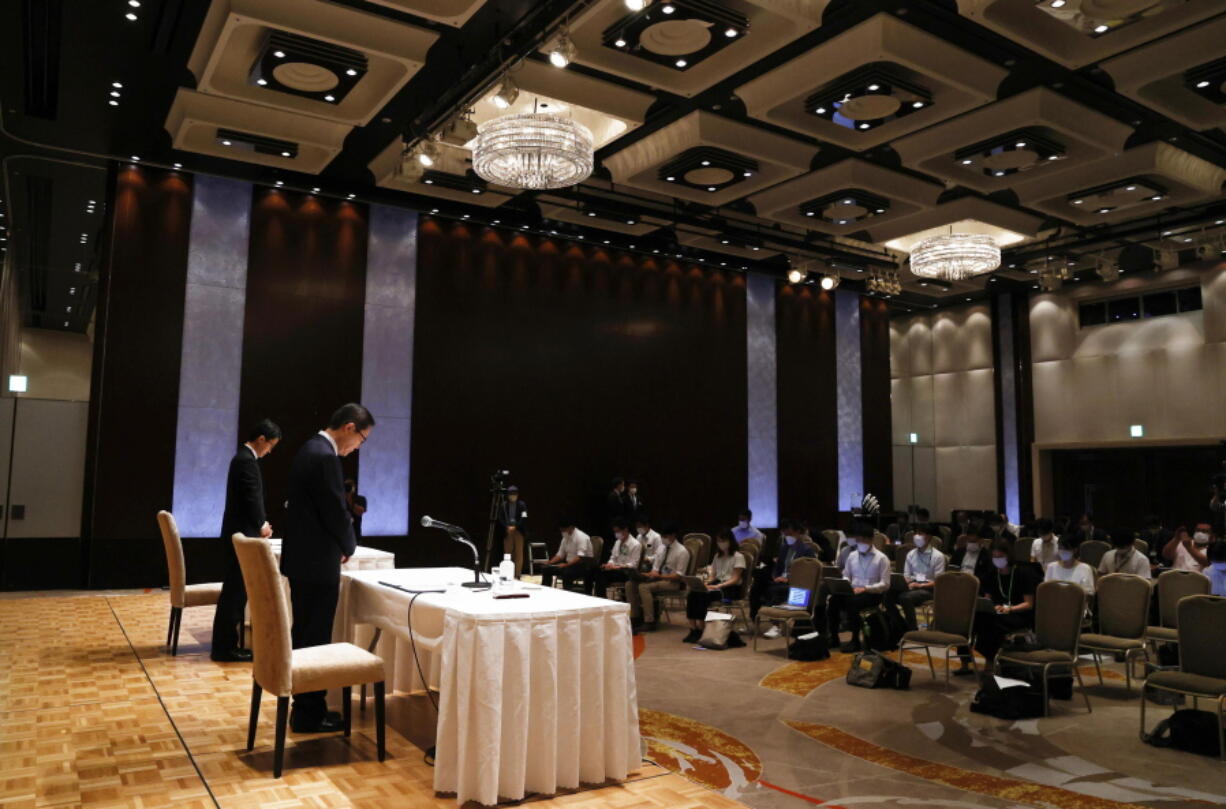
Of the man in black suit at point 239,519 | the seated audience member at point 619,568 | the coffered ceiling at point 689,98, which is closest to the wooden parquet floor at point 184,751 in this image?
the man in black suit at point 239,519

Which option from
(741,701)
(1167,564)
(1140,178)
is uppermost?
(1140,178)

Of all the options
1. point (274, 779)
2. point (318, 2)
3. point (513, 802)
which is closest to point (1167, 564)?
point (513, 802)

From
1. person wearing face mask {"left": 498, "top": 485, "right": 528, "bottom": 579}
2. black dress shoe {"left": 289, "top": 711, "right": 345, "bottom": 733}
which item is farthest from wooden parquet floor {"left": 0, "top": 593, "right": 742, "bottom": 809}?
person wearing face mask {"left": 498, "top": 485, "right": 528, "bottom": 579}

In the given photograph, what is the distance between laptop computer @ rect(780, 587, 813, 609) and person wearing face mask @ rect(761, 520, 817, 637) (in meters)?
0.24

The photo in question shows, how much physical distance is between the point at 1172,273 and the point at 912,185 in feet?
25.8

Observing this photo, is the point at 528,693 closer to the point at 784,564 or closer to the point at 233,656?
the point at 233,656

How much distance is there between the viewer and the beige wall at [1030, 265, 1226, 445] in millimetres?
14961

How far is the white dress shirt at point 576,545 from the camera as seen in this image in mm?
9648

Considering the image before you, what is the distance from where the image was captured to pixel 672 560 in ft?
30.3

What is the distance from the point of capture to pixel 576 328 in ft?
44.3

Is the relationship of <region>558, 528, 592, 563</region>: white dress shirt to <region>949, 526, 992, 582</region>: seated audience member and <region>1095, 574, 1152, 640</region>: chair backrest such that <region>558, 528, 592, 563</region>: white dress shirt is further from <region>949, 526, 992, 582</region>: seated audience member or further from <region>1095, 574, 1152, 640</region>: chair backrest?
<region>1095, 574, 1152, 640</region>: chair backrest

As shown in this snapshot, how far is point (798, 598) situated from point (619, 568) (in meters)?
1.99

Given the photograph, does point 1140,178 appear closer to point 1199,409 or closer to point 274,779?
point 1199,409

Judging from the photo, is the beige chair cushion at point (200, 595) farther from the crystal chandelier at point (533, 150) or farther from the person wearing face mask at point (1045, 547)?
the person wearing face mask at point (1045, 547)
